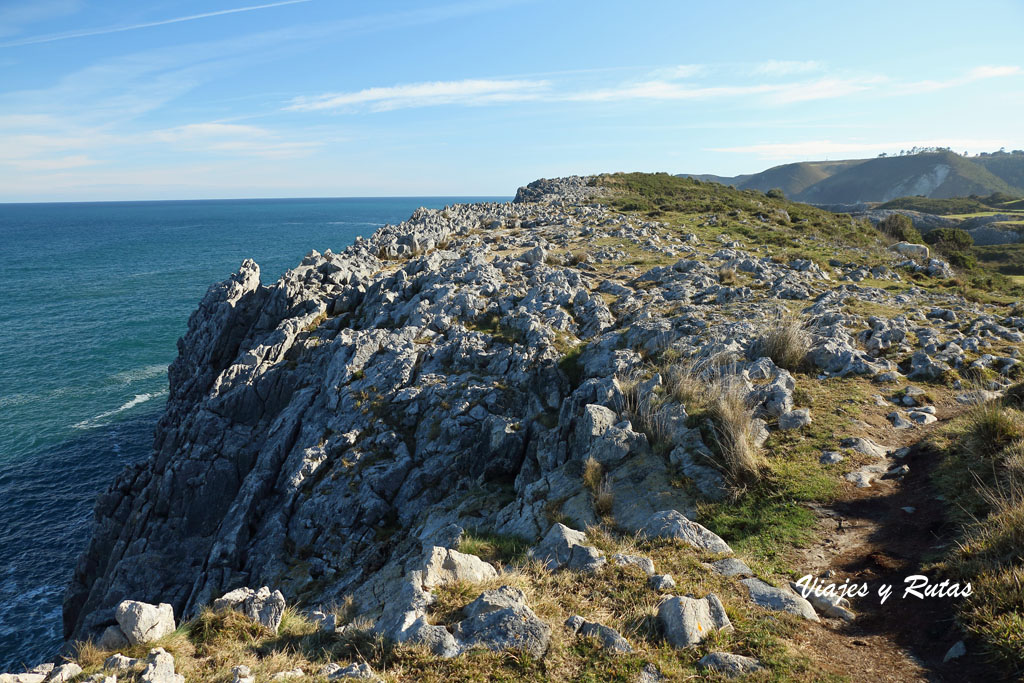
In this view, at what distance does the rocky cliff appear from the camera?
461 inches

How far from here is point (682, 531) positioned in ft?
27.9

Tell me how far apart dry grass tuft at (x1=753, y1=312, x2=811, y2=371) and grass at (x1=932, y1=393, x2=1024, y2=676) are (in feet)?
11.9

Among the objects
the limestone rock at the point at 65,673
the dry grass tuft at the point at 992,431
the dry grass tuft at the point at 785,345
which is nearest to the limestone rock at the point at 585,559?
the limestone rock at the point at 65,673

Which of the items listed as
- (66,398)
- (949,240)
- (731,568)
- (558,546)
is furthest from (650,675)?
(949,240)

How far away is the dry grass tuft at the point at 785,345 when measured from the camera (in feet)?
44.3

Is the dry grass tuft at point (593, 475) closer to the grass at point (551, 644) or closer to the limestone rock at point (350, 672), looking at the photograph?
the grass at point (551, 644)

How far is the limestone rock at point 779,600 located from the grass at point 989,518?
158 centimetres

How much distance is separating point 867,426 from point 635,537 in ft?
20.1

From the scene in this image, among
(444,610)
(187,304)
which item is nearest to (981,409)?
(444,610)

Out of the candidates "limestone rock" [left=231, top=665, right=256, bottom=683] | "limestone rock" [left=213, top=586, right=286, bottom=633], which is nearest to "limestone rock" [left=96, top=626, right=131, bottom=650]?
"limestone rock" [left=213, top=586, right=286, bottom=633]

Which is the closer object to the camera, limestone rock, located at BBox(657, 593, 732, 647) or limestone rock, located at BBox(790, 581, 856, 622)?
limestone rock, located at BBox(657, 593, 732, 647)

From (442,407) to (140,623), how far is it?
40.0ft

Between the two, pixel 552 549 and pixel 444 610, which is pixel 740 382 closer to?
pixel 552 549

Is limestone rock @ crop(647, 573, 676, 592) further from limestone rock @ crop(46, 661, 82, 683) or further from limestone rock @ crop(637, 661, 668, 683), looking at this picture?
limestone rock @ crop(46, 661, 82, 683)
